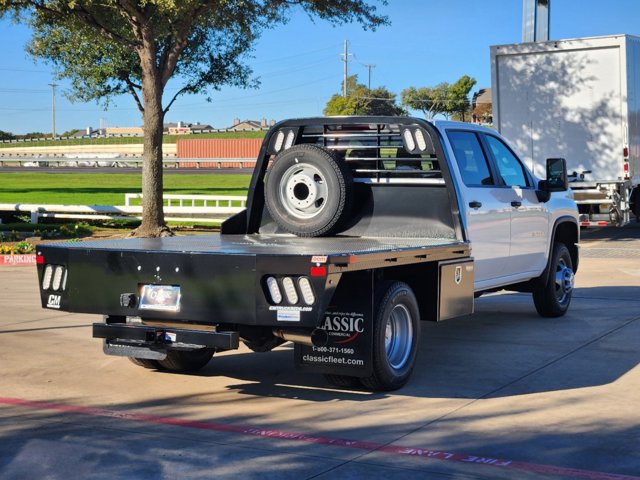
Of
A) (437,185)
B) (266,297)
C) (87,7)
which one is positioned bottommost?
(266,297)

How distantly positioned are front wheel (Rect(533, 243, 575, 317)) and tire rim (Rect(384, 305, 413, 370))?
12.3 feet

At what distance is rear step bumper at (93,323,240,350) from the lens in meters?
6.98

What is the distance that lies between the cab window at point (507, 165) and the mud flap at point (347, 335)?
130 inches

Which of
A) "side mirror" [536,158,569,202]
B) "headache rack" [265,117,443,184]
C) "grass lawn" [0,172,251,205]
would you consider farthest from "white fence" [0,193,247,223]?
"headache rack" [265,117,443,184]

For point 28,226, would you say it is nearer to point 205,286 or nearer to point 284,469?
point 205,286

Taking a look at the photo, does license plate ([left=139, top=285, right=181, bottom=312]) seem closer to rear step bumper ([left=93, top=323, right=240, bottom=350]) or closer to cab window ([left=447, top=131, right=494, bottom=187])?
rear step bumper ([left=93, top=323, right=240, bottom=350])

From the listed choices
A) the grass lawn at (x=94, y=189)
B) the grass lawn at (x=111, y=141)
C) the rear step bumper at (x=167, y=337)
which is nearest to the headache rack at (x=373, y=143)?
the rear step bumper at (x=167, y=337)

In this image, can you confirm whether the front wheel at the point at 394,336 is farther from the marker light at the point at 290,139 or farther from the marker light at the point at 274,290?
the marker light at the point at 290,139

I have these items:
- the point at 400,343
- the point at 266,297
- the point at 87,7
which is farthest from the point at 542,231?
the point at 87,7

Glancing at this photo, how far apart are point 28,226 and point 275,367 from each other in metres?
15.1

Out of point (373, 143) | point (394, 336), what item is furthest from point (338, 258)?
point (373, 143)

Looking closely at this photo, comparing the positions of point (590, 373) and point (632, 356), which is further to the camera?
point (632, 356)

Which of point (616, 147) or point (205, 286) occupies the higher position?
point (616, 147)

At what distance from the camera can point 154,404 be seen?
7332mm
